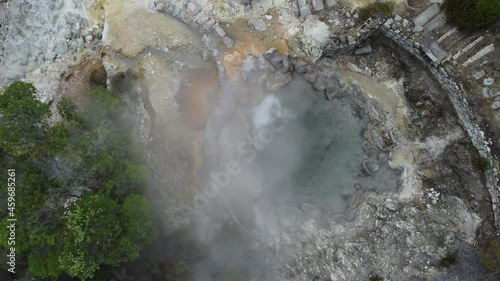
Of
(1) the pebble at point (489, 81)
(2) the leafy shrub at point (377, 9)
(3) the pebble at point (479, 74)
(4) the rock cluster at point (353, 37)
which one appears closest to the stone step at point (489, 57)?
(3) the pebble at point (479, 74)

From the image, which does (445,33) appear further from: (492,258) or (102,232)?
(102,232)

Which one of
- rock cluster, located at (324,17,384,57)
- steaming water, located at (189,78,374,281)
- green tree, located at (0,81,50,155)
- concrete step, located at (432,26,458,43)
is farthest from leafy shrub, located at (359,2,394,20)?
green tree, located at (0,81,50,155)

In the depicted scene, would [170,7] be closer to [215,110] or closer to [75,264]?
[215,110]

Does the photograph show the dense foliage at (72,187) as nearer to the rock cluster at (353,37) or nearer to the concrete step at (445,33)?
the rock cluster at (353,37)

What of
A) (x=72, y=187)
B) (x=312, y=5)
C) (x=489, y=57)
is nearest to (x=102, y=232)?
(x=72, y=187)

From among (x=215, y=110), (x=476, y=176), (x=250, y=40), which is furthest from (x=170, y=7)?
(x=476, y=176)

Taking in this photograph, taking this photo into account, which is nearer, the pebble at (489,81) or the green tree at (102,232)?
the green tree at (102,232)

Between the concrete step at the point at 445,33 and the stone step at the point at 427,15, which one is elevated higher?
the stone step at the point at 427,15
